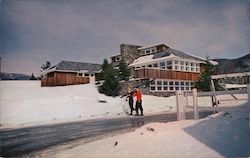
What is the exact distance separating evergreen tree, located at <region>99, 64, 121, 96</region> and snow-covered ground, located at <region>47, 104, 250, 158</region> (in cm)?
1290

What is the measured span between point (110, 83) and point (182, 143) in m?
14.4

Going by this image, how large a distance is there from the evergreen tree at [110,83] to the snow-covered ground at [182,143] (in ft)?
42.3

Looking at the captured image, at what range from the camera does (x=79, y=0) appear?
23.0 ft

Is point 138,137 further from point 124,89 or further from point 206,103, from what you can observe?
point 124,89

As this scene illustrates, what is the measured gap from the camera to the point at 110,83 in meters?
19.1

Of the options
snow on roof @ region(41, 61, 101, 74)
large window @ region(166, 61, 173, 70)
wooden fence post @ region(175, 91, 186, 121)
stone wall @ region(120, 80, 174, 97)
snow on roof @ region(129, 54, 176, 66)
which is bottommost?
wooden fence post @ region(175, 91, 186, 121)

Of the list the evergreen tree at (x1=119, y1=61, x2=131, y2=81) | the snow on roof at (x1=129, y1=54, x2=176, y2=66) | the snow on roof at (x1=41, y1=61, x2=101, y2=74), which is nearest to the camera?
the snow on roof at (x1=41, y1=61, x2=101, y2=74)

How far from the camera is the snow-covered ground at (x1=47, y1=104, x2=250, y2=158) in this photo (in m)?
4.65

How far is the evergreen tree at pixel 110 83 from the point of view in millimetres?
18750

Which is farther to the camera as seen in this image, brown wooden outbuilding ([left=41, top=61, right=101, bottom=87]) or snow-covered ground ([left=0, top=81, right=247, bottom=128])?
brown wooden outbuilding ([left=41, top=61, right=101, bottom=87])

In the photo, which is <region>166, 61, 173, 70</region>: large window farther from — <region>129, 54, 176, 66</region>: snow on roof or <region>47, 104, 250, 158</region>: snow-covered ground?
<region>47, 104, 250, 158</region>: snow-covered ground

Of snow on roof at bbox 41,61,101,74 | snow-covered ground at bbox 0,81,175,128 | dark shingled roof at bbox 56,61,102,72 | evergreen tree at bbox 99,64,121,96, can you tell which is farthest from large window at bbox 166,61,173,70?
dark shingled roof at bbox 56,61,102,72

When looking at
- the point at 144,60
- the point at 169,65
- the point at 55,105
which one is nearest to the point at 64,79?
the point at 55,105

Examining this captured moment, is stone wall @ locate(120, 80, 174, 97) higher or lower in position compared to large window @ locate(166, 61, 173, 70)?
lower
